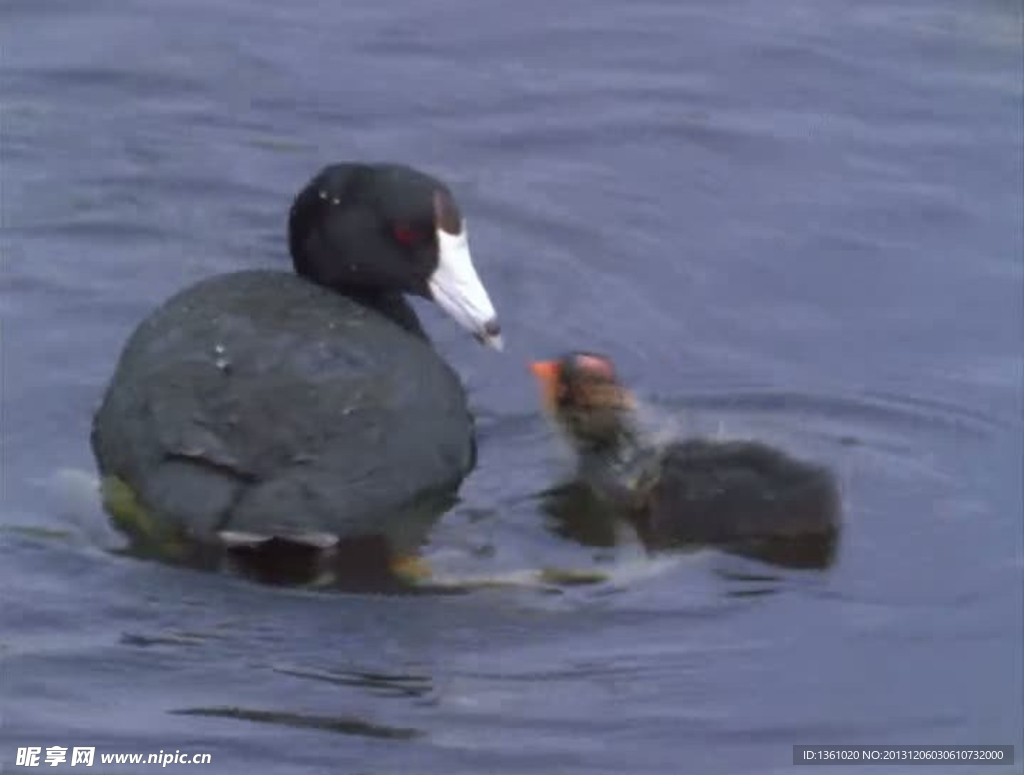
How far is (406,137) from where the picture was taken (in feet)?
35.5

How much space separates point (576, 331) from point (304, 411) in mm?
1779

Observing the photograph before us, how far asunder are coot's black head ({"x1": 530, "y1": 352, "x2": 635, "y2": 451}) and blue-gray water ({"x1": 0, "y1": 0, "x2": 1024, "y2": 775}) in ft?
0.63

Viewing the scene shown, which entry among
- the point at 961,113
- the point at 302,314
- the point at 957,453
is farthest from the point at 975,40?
the point at 302,314

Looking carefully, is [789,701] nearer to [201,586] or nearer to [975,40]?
[201,586]

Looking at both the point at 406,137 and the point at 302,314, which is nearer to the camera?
the point at 302,314

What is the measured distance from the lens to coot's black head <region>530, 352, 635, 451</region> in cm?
838

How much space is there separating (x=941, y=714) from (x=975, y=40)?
5254mm

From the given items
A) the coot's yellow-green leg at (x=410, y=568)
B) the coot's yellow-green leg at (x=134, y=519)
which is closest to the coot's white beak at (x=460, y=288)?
the coot's yellow-green leg at (x=410, y=568)

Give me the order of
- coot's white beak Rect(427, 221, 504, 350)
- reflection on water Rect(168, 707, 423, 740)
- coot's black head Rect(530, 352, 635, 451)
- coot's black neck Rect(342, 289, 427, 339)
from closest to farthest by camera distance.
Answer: reflection on water Rect(168, 707, 423, 740) < coot's black head Rect(530, 352, 635, 451) < coot's white beak Rect(427, 221, 504, 350) < coot's black neck Rect(342, 289, 427, 339)

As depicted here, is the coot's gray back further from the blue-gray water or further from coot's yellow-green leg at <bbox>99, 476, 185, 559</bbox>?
the blue-gray water

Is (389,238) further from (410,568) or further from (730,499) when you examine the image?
(730,499)

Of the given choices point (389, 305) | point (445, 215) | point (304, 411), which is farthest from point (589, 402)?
point (304, 411)

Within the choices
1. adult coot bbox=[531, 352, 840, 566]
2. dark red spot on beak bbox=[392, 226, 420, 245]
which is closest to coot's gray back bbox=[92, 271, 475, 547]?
dark red spot on beak bbox=[392, 226, 420, 245]

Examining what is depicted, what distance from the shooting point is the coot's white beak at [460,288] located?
28.1 feet
